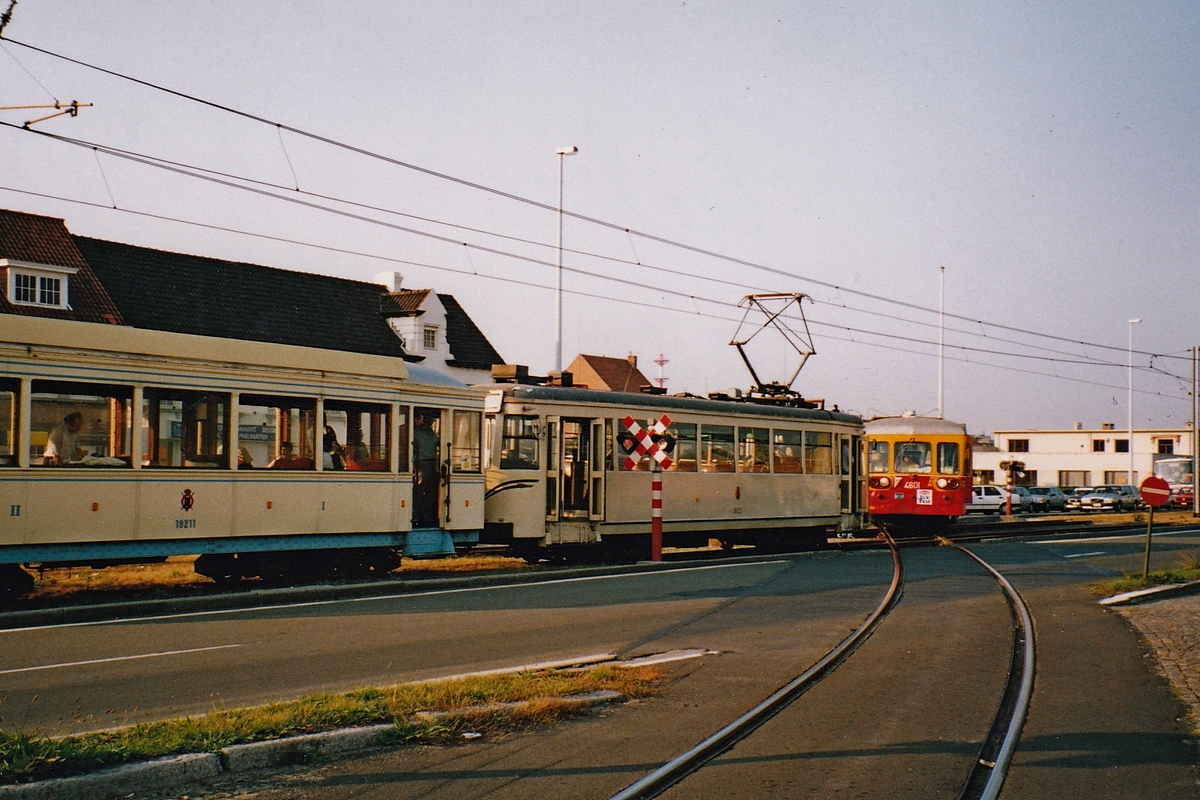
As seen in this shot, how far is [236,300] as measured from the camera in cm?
3894

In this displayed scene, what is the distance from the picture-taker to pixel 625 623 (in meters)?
12.4

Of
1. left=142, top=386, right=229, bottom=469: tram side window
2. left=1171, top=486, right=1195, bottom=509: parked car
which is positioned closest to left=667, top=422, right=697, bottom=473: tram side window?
left=142, top=386, right=229, bottom=469: tram side window

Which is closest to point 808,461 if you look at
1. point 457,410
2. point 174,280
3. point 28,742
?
point 457,410

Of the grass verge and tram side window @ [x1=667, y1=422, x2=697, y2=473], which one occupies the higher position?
tram side window @ [x1=667, y1=422, x2=697, y2=473]

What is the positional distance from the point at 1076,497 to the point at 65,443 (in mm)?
57847

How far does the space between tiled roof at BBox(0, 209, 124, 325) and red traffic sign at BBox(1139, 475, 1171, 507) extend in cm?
2820

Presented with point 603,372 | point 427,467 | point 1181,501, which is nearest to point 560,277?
point 427,467

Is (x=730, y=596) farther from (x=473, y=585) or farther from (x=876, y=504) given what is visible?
(x=876, y=504)

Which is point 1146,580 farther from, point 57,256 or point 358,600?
point 57,256

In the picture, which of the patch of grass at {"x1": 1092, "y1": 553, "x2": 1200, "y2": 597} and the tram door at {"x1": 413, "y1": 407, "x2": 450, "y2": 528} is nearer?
the patch of grass at {"x1": 1092, "y1": 553, "x2": 1200, "y2": 597}

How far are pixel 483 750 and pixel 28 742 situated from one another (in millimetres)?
2443

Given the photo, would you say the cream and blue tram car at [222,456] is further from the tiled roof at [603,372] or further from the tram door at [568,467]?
the tiled roof at [603,372]

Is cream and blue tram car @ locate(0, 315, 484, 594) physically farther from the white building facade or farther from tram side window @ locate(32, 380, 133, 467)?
the white building facade

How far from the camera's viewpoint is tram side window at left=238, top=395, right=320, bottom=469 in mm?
14898
